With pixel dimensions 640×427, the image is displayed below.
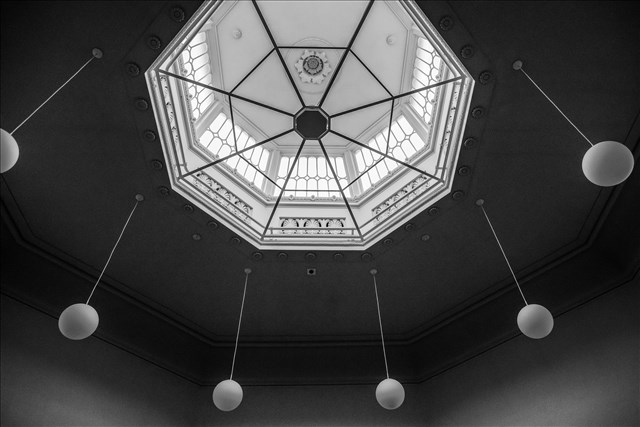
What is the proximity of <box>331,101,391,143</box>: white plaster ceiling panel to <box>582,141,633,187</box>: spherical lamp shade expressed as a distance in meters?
6.70

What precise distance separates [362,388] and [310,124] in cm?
632

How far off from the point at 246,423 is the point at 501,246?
6822 mm

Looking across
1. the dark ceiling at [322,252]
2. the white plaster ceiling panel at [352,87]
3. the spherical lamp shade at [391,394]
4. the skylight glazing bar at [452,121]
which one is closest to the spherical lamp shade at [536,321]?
the spherical lamp shade at [391,394]

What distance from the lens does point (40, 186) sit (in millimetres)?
8297

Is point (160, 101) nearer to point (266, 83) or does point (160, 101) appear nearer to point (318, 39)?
point (266, 83)

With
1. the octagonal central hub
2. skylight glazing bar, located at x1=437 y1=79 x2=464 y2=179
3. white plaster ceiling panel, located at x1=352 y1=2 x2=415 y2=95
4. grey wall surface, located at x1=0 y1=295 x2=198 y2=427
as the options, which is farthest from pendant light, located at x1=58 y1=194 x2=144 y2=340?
white plaster ceiling panel, located at x1=352 y1=2 x2=415 y2=95

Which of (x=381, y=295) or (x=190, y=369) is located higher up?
(x=381, y=295)

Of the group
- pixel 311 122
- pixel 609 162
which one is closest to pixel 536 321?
pixel 609 162

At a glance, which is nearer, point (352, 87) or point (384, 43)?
point (384, 43)

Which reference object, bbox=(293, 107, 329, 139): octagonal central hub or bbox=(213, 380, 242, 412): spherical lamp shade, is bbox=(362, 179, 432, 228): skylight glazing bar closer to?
bbox=(293, 107, 329, 139): octagonal central hub

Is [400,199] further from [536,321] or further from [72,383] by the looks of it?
[72,383]

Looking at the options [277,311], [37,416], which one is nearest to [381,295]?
[277,311]

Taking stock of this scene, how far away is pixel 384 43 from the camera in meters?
10.9

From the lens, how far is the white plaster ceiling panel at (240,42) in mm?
10508
